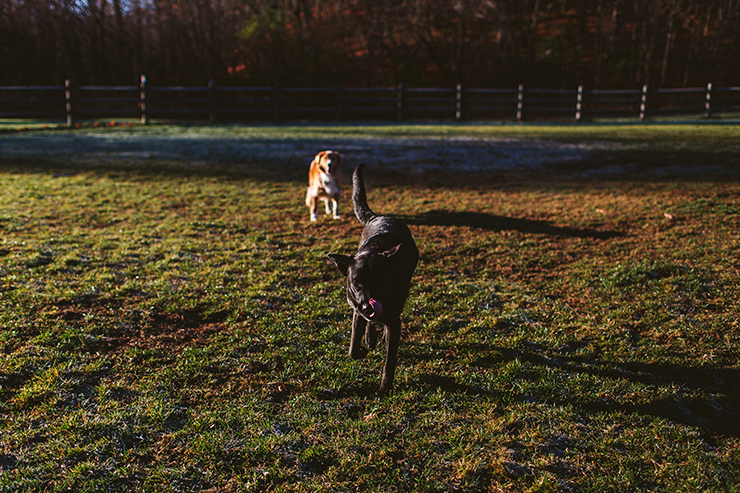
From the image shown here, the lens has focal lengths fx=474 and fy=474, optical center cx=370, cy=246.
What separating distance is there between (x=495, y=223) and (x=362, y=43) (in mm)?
26301

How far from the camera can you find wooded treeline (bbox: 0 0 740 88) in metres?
27.0

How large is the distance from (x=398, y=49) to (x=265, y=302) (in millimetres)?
28672

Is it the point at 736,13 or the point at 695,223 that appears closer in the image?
the point at 695,223

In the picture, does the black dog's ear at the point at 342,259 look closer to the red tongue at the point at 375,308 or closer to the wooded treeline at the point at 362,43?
the red tongue at the point at 375,308

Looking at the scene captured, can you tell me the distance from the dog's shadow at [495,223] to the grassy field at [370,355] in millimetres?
55

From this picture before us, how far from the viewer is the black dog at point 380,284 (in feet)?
8.84

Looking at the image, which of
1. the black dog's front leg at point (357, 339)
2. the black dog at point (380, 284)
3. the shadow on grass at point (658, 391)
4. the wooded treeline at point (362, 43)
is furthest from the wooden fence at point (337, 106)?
the shadow on grass at point (658, 391)

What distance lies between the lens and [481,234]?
6.29 m

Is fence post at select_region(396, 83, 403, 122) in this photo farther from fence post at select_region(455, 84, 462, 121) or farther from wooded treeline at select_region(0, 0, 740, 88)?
wooded treeline at select_region(0, 0, 740, 88)

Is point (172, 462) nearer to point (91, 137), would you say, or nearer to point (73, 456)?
point (73, 456)

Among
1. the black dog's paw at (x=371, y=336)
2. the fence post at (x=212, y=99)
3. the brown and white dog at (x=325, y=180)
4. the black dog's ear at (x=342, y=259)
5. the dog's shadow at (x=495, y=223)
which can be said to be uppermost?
the fence post at (x=212, y=99)

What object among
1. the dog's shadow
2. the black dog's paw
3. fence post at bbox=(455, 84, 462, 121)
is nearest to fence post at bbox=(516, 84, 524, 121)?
fence post at bbox=(455, 84, 462, 121)

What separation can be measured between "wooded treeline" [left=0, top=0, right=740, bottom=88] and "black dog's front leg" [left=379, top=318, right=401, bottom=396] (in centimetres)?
2548

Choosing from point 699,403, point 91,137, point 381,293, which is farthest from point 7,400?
point 91,137
